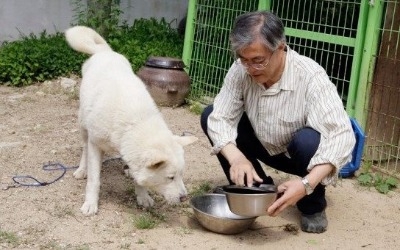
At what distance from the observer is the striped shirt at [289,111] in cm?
362

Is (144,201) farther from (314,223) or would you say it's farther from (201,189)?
(314,223)

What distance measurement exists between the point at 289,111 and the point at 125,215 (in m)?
1.36

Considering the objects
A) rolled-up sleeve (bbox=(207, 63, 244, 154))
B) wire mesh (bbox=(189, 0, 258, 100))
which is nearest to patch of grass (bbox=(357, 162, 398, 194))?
rolled-up sleeve (bbox=(207, 63, 244, 154))

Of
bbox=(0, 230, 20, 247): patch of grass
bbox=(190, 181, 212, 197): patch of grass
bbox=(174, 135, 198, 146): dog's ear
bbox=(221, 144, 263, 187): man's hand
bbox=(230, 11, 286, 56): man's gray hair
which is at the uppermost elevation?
bbox=(230, 11, 286, 56): man's gray hair

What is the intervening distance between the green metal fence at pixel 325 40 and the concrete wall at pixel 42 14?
95.6 inches

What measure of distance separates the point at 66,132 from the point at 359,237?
10.6 feet

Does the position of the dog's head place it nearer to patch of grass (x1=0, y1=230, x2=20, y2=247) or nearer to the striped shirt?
the striped shirt

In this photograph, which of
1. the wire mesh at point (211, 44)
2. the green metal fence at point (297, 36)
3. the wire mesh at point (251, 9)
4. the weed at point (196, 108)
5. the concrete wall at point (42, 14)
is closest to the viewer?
the green metal fence at point (297, 36)

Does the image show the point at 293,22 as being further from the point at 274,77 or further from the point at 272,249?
the point at 272,249

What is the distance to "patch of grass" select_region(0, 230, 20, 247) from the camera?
142 inches

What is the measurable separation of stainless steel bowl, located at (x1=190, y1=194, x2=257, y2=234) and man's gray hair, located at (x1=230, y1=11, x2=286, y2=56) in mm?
1082

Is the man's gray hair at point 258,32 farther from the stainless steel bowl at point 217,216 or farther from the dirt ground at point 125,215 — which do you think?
the dirt ground at point 125,215

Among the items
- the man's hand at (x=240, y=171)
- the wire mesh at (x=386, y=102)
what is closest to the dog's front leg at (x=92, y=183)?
the man's hand at (x=240, y=171)

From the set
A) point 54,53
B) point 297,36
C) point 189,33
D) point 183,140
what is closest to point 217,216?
point 183,140
